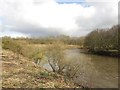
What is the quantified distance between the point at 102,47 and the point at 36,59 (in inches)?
1121

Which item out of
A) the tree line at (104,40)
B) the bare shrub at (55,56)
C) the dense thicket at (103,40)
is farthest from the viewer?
the dense thicket at (103,40)

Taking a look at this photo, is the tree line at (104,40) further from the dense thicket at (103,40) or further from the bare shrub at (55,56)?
the bare shrub at (55,56)

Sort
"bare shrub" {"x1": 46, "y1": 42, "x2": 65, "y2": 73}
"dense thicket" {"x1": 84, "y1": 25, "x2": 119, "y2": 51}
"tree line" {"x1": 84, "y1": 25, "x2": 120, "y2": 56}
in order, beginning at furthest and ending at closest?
"dense thicket" {"x1": 84, "y1": 25, "x2": 119, "y2": 51}, "tree line" {"x1": 84, "y1": 25, "x2": 120, "y2": 56}, "bare shrub" {"x1": 46, "y1": 42, "x2": 65, "y2": 73}

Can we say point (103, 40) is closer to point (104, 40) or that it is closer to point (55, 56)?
point (104, 40)

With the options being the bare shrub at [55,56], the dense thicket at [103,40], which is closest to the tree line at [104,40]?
the dense thicket at [103,40]

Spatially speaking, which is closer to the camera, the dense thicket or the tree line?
the tree line

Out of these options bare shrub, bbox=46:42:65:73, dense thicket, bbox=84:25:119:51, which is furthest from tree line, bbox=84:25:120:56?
bare shrub, bbox=46:42:65:73

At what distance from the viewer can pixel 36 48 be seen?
26.1 metres

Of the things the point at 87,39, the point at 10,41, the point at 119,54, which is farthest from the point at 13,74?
the point at 87,39

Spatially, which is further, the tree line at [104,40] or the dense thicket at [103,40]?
the dense thicket at [103,40]

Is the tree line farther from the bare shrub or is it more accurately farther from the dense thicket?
the bare shrub

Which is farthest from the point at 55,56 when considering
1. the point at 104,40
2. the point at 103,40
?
the point at 103,40

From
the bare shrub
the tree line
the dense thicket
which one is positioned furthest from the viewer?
the dense thicket

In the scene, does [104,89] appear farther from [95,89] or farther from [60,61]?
[60,61]
